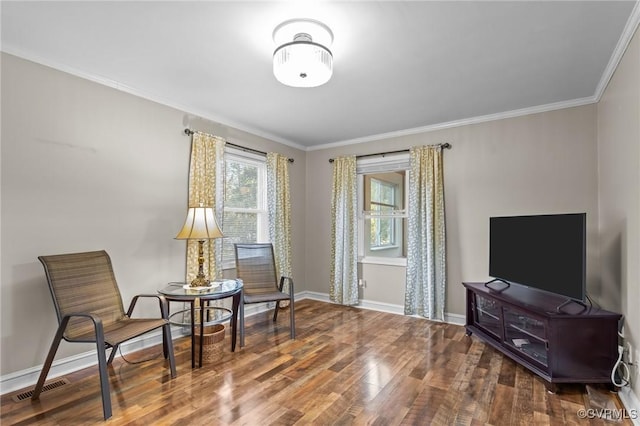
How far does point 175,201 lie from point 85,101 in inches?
46.2

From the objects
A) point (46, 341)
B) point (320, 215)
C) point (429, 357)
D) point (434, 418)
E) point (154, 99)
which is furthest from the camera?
point (320, 215)

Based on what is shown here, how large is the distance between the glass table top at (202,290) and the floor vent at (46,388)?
35.7 inches

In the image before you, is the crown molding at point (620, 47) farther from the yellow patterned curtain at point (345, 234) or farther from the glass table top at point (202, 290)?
the glass table top at point (202, 290)

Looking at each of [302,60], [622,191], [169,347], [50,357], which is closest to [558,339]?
[622,191]

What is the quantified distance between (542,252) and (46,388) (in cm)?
407

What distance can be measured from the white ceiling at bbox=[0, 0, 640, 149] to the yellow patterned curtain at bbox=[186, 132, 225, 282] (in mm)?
393

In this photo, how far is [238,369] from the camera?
8.96 ft

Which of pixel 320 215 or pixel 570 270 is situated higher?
pixel 320 215

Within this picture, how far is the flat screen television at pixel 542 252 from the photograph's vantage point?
2.48 meters

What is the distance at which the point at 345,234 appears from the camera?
480 centimetres

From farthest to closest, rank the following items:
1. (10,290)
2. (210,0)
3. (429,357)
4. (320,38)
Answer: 1. (429,357)
2. (10,290)
3. (320,38)
4. (210,0)

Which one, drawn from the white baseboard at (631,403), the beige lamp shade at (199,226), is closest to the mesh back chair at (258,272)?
the beige lamp shade at (199,226)

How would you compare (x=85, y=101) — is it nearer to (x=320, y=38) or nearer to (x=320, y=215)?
(x=320, y=38)

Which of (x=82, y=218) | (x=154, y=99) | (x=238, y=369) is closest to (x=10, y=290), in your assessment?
(x=82, y=218)
